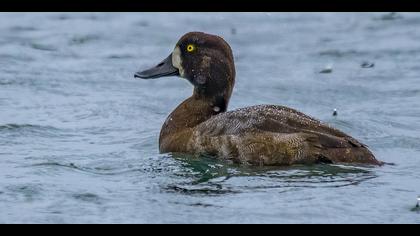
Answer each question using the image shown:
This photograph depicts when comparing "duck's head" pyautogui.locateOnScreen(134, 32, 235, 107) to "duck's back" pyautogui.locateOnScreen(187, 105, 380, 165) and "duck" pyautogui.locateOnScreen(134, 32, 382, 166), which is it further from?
"duck's back" pyautogui.locateOnScreen(187, 105, 380, 165)

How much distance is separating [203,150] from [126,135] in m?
1.62

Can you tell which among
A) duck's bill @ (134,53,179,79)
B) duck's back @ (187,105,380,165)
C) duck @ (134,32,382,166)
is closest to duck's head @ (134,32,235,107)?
duck @ (134,32,382,166)

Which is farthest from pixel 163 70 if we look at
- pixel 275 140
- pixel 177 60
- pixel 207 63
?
pixel 275 140

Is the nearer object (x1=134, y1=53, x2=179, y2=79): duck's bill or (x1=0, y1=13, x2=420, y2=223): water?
(x1=0, y1=13, x2=420, y2=223): water

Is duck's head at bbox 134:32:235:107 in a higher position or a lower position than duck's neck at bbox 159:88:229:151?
higher

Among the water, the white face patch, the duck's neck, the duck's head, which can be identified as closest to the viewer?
the water

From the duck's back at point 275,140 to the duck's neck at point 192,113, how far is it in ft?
1.56

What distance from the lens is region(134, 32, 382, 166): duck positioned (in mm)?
9414

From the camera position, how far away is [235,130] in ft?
31.6

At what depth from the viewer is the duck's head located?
1046 centimetres

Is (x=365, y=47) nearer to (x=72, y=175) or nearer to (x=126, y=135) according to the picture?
(x=126, y=135)

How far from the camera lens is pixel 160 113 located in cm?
1234

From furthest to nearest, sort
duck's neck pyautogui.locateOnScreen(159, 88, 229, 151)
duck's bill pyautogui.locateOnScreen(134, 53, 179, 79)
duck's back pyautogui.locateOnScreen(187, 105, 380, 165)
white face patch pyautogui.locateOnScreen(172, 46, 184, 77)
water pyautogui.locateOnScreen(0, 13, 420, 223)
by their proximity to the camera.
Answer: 1. duck's bill pyautogui.locateOnScreen(134, 53, 179, 79)
2. white face patch pyautogui.locateOnScreen(172, 46, 184, 77)
3. duck's neck pyautogui.locateOnScreen(159, 88, 229, 151)
4. duck's back pyautogui.locateOnScreen(187, 105, 380, 165)
5. water pyautogui.locateOnScreen(0, 13, 420, 223)

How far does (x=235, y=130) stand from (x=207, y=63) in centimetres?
107
